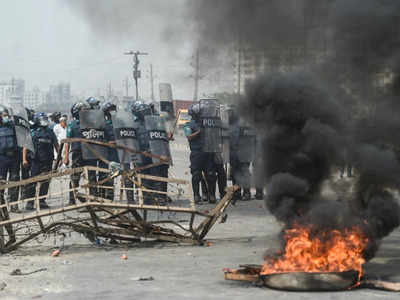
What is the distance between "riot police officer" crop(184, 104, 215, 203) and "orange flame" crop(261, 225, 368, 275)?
7.37m

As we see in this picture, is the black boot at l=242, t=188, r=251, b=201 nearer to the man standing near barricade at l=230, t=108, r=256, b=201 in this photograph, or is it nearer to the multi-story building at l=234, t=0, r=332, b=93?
the man standing near barricade at l=230, t=108, r=256, b=201

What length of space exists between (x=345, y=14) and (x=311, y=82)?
775 mm

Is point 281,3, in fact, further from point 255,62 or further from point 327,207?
point 327,207

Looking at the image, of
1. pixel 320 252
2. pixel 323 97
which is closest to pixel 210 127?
pixel 323 97

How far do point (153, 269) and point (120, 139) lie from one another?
6.12m

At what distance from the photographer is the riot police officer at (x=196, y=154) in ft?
47.2

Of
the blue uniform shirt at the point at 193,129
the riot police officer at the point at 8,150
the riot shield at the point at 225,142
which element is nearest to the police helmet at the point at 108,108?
the blue uniform shirt at the point at 193,129

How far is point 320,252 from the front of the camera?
271 inches

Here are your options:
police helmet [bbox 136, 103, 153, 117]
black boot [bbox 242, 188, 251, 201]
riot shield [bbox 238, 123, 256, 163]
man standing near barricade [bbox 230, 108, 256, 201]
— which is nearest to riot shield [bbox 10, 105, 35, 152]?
police helmet [bbox 136, 103, 153, 117]

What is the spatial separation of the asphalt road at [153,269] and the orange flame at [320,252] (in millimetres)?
332

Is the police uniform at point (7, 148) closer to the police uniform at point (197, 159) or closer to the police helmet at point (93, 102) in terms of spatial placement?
the police helmet at point (93, 102)

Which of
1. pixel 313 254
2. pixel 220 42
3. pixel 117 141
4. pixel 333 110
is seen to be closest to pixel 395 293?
pixel 313 254

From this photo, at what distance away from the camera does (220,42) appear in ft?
25.3

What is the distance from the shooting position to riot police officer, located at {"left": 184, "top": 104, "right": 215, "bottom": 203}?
14.4 meters
